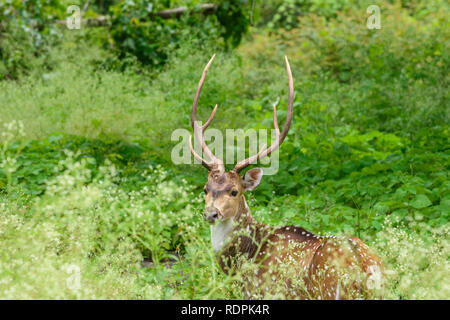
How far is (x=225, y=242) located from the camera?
14.3 feet

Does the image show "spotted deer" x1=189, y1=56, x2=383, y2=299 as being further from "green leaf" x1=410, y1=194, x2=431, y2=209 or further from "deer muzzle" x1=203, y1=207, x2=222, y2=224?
"green leaf" x1=410, y1=194, x2=431, y2=209

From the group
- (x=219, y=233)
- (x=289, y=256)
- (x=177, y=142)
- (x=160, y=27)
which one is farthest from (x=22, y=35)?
(x=289, y=256)

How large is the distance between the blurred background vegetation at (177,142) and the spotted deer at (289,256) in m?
0.17

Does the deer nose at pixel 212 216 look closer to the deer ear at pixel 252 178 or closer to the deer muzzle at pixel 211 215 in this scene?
the deer muzzle at pixel 211 215

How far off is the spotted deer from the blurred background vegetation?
17cm

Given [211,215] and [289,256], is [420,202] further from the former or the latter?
[211,215]

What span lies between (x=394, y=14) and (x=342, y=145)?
311 inches

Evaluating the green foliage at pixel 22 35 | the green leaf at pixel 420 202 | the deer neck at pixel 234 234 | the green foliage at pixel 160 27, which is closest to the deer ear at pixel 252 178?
the deer neck at pixel 234 234

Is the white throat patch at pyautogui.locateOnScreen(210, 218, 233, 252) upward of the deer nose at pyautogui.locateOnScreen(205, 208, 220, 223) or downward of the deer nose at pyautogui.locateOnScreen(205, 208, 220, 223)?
downward

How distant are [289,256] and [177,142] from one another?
4088mm

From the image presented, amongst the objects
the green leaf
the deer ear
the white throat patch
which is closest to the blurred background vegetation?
the green leaf

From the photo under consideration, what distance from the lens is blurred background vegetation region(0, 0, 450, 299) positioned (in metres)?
3.60
